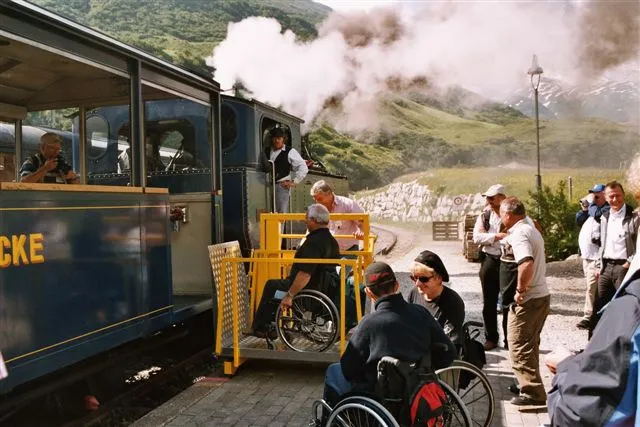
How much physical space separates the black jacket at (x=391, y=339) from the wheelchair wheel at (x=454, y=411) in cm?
22

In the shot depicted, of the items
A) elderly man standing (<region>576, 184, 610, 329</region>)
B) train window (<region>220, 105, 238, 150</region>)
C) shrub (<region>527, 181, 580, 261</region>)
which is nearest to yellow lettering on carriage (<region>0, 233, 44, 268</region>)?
train window (<region>220, 105, 238, 150</region>)

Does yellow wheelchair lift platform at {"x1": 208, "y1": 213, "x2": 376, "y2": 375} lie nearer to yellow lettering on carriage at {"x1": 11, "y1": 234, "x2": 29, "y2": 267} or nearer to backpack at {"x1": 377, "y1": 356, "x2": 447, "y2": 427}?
backpack at {"x1": 377, "y1": 356, "x2": 447, "y2": 427}

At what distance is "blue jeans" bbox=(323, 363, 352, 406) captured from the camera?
3158 mm

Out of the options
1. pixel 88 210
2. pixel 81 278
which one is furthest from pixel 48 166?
pixel 81 278

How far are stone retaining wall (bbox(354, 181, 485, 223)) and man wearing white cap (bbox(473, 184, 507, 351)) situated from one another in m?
27.2

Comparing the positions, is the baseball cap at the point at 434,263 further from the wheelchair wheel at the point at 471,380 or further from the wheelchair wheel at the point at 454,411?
the wheelchair wheel at the point at 454,411

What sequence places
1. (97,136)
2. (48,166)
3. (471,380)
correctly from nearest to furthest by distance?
(471,380) → (48,166) → (97,136)

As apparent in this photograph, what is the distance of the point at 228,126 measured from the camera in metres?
7.13

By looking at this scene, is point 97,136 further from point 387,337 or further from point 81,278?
point 387,337

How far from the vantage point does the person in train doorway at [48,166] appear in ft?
13.6

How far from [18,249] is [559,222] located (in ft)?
39.3

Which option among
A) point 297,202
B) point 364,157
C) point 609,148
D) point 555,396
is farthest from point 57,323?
point 609,148

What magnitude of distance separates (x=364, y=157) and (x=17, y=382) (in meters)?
49.3

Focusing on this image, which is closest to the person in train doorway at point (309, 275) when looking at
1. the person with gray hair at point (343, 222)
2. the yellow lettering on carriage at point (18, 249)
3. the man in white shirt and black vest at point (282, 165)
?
the person with gray hair at point (343, 222)
